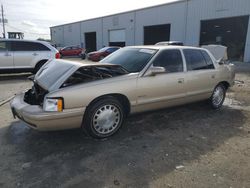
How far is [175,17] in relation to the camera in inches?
915

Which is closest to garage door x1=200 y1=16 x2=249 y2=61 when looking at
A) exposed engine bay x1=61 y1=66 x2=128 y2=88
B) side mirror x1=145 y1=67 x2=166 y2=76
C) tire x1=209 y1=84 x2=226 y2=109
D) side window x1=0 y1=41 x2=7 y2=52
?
tire x1=209 y1=84 x2=226 y2=109

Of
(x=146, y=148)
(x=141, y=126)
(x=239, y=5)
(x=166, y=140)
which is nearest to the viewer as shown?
(x=146, y=148)

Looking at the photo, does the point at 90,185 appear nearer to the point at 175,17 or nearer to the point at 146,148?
the point at 146,148

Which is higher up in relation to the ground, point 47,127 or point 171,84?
point 171,84

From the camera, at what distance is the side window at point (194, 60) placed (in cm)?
491

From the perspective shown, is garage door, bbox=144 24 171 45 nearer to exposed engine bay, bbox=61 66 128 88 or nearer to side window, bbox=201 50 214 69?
side window, bbox=201 50 214 69

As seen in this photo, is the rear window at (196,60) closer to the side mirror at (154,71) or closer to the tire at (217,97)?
the tire at (217,97)

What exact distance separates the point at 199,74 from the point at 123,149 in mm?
2631

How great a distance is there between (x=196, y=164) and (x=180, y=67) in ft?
7.30

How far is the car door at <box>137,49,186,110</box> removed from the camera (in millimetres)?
4109

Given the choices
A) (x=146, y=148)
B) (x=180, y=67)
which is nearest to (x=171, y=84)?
(x=180, y=67)

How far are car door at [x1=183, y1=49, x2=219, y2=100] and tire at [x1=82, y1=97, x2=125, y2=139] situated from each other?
1.83 meters

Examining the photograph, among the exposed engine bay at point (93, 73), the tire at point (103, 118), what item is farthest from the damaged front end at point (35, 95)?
the tire at point (103, 118)

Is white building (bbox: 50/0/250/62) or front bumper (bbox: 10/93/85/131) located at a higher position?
white building (bbox: 50/0/250/62)
